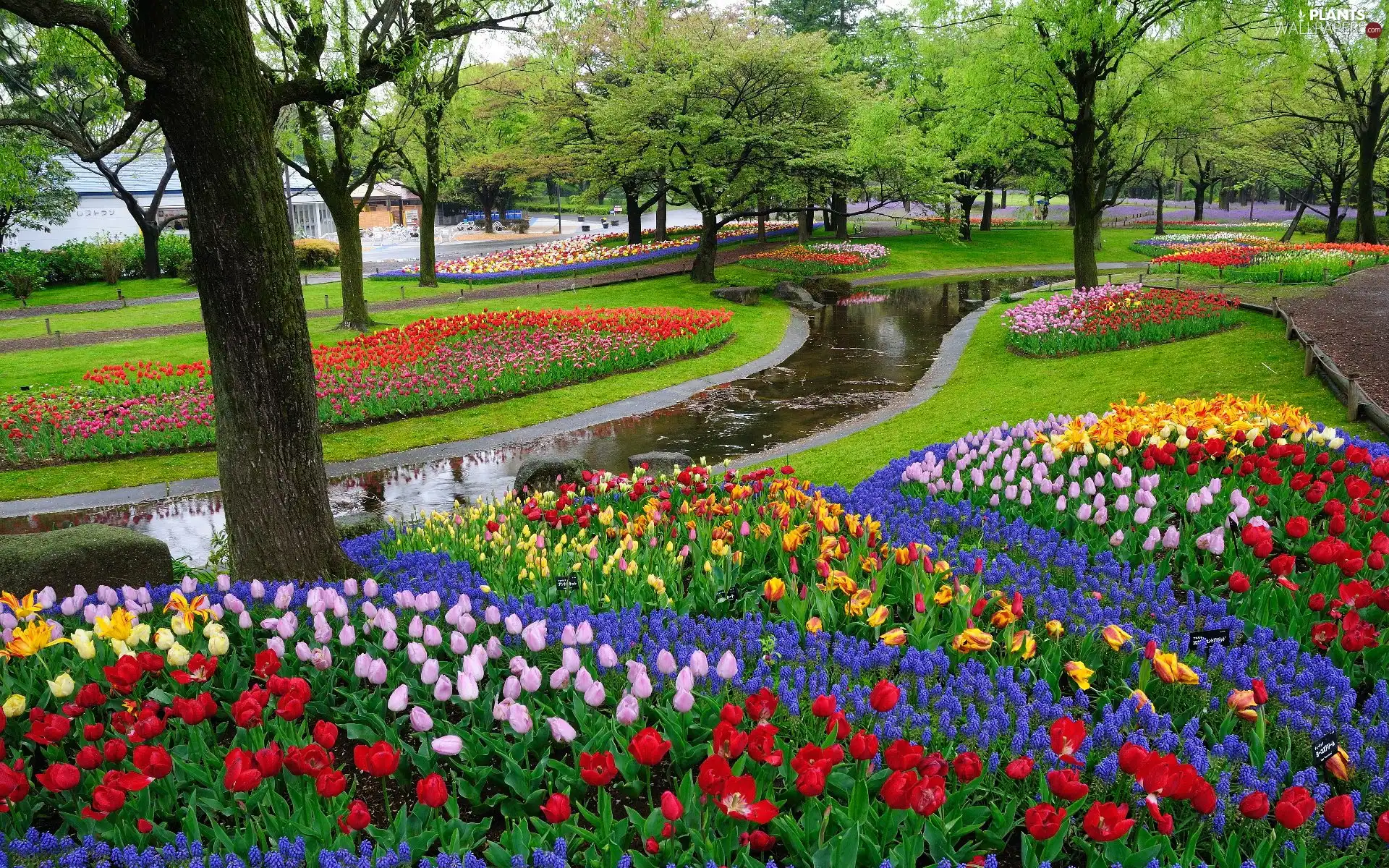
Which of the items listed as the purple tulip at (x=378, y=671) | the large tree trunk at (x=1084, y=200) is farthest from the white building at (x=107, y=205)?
the purple tulip at (x=378, y=671)

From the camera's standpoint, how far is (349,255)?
67.7ft

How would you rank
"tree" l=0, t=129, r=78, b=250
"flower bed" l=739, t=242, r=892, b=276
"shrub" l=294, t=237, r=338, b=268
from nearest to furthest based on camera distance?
1. "tree" l=0, t=129, r=78, b=250
2. "flower bed" l=739, t=242, r=892, b=276
3. "shrub" l=294, t=237, r=338, b=268

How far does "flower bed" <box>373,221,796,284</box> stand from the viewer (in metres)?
33.8

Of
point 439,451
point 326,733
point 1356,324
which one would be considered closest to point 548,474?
point 439,451

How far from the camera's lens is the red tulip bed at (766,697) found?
9.49 ft

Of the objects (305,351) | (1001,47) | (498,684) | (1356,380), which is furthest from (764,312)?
(498,684)

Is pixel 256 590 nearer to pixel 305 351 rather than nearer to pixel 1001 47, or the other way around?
pixel 305 351

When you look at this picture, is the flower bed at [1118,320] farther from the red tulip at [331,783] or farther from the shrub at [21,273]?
the shrub at [21,273]

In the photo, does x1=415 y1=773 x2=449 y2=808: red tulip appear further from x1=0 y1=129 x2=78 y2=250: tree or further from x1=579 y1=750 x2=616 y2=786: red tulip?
x1=0 y1=129 x2=78 y2=250: tree

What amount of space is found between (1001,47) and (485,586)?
67.8 feet

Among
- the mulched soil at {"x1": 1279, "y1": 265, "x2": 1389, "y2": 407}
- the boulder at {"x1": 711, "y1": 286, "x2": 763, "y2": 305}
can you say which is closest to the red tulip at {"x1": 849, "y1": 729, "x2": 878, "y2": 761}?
the mulched soil at {"x1": 1279, "y1": 265, "x2": 1389, "y2": 407}

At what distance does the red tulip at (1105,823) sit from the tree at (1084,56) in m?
18.9

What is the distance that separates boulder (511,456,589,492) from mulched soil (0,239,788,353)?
59.0 ft

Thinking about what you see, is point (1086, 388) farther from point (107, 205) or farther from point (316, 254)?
point (107, 205)
